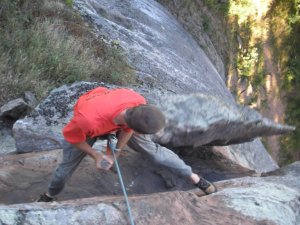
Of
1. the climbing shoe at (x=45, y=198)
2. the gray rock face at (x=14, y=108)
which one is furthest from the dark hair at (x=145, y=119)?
the gray rock face at (x=14, y=108)

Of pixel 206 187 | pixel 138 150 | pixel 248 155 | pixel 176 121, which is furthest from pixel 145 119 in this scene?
pixel 248 155

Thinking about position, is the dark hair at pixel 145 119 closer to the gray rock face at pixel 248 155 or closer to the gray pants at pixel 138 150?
the gray pants at pixel 138 150

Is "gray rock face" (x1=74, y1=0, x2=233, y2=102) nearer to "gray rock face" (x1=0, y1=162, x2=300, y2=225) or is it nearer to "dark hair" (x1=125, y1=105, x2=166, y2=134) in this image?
"gray rock face" (x1=0, y1=162, x2=300, y2=225)

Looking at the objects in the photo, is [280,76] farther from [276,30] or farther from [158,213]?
[158,213]

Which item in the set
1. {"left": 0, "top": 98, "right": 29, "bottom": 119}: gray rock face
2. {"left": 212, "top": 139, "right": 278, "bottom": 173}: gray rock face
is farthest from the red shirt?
{"left": 212, "top": 139, "right": 278, "bottom": 173}: gray rock face

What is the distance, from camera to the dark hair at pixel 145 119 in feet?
11.2

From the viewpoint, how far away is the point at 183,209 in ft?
11.6

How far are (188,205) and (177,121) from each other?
1.60m

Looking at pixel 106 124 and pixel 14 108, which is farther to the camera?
pixel 14 108

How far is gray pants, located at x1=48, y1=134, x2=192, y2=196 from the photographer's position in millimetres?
4138

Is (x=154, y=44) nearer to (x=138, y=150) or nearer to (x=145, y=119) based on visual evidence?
(x=138, y=150)

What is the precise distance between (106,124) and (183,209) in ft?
2.62

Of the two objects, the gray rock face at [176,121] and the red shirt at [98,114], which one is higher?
the red shirt at [98,114]

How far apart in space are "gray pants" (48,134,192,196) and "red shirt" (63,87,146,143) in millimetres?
325
